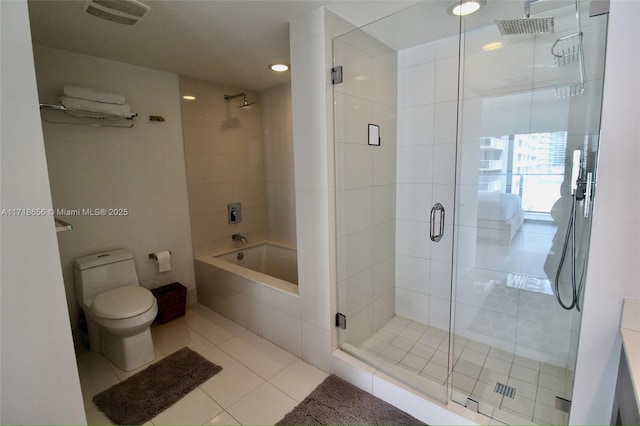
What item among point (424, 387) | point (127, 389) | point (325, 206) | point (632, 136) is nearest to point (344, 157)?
point (325, 206)

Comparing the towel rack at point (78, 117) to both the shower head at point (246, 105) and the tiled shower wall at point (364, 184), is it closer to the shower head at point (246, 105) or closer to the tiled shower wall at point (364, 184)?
the shower head at point (246, 105)

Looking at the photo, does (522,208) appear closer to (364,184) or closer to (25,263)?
(364,184)

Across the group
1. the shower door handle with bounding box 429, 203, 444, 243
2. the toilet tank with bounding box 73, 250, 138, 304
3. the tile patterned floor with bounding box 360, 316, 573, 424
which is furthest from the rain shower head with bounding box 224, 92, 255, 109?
the tile patterned floor with bounding box 360, 316, 573, 424

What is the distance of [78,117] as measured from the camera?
221 cm

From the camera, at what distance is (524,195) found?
1.93 metres

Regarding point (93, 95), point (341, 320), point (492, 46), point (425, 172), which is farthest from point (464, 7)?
point (93, 95)

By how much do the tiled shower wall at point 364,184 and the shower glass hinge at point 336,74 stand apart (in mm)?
45

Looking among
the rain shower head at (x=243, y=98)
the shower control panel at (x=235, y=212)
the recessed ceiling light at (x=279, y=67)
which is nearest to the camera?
the recessed ceiling light at (x=279, y=67)

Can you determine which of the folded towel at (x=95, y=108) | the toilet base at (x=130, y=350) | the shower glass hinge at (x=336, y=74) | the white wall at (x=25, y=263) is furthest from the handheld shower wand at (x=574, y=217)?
the folded towel at (x=95, y=108)

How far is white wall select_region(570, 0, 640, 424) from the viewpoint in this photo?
3.43 ft

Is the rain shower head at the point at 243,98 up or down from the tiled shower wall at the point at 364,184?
up

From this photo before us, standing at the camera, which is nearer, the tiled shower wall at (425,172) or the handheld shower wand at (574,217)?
the handheld shower wand at (574,217)

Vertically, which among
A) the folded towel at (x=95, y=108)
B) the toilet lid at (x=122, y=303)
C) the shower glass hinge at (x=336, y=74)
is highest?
the shower glass hinge at (x=336, y=74)

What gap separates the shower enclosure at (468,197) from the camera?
1.65 m
